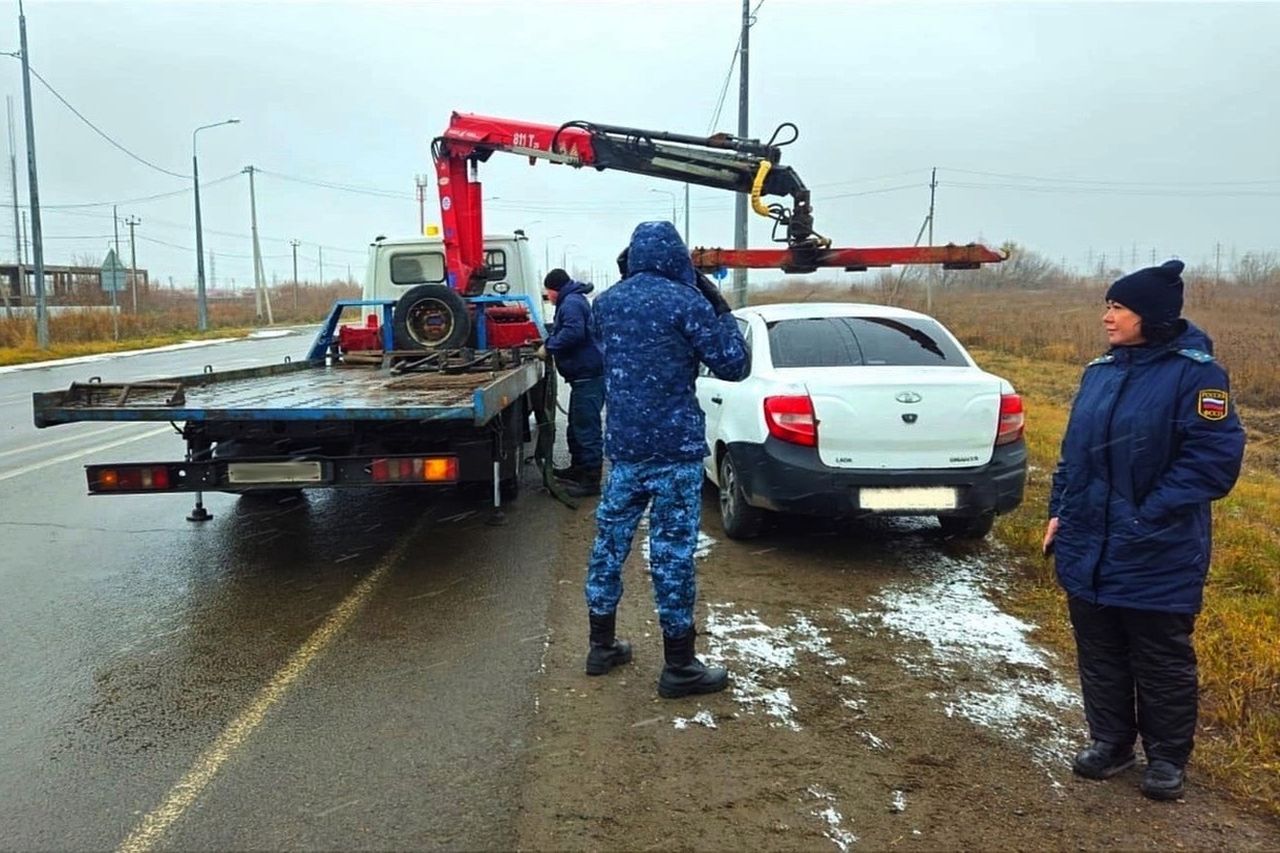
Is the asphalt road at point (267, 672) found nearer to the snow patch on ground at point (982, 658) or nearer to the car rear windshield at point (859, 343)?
the snow patch on ground at point (982, 658)

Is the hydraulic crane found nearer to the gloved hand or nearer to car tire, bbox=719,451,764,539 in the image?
car tire, bbox=719,451,764,539

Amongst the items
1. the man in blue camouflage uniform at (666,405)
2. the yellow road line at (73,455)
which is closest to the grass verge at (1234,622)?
the man in blue camouflage uniform at (666,405)

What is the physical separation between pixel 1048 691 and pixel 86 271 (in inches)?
2557

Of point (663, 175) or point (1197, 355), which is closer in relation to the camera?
point (1197, 355)

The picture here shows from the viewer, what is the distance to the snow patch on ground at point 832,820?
2707mm

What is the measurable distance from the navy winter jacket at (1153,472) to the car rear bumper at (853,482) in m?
2.12

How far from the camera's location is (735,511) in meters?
5.95

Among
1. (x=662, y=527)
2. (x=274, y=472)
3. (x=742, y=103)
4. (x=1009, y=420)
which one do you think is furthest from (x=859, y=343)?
(x=742, y=103)

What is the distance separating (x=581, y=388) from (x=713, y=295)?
12.0 feet

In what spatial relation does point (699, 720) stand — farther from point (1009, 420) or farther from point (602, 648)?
point (1009, 420)

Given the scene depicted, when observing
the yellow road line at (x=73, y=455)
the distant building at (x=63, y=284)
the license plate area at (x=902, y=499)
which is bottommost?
the yellow road line at (x=73, y=455)

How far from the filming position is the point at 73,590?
512cm

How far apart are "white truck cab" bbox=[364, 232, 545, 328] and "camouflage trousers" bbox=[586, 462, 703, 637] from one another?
6699 millimetres

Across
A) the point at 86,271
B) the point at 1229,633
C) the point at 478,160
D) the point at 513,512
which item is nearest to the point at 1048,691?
the point at 1229,633
